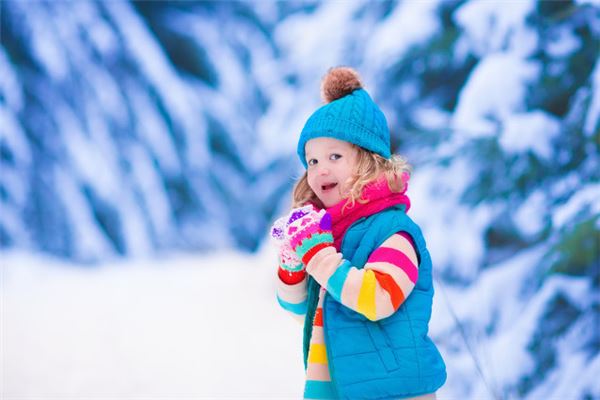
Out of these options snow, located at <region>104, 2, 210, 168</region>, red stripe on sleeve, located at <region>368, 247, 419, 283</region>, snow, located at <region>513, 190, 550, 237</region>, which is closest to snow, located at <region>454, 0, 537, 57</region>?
snow, located at <region>513, 190, 550, 237</region>

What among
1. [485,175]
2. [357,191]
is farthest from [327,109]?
[485,175]

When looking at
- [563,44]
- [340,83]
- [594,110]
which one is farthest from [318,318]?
[563,44]

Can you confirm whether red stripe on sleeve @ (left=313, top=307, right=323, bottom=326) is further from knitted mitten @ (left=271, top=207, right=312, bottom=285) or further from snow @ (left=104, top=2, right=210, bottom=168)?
snow @ (left=104, top=2, right=210, bottom=168)

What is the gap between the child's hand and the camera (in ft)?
3.91

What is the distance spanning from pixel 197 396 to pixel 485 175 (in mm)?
1303

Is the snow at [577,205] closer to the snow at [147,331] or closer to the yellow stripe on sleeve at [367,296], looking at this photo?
the snow at [147,331]

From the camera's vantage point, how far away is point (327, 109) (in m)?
1.34

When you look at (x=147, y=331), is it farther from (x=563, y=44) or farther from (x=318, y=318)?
(x=563, y=44)

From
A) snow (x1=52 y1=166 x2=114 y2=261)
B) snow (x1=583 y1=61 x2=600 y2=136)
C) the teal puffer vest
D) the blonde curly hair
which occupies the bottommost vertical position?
the teal puffer vest

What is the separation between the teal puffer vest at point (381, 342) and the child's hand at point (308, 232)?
0.08m

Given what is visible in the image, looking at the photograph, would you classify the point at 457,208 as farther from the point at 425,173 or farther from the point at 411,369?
the point at 411,369

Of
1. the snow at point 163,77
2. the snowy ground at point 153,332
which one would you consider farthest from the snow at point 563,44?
the snow at point 163,77

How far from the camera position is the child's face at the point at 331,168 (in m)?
1.32

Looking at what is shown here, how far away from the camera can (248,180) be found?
11.5 ft
